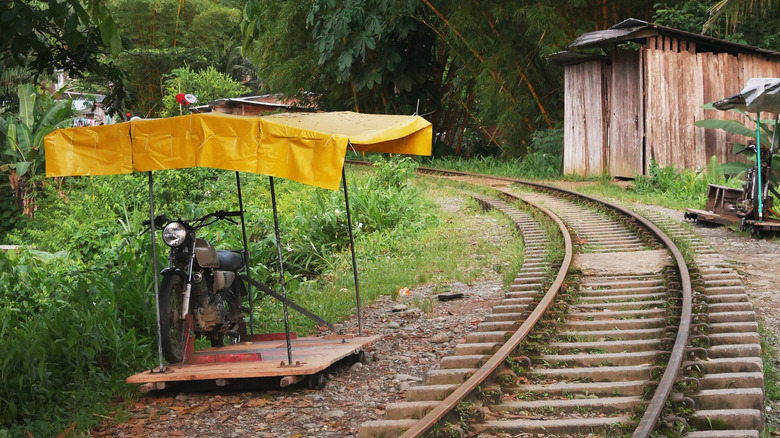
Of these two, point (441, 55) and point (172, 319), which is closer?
point (172, 319)

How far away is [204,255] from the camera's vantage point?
616 centimetres

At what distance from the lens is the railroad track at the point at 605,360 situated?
15.1ft

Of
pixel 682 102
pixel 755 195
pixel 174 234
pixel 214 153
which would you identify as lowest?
pixel 755 195

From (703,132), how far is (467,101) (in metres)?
12.1

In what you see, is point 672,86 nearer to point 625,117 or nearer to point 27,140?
point 625,117

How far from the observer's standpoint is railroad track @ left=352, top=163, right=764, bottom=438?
15.1 ft

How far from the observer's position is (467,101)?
2786 centimetres

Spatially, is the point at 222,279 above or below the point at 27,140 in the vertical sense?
below

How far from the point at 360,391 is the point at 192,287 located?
1517mm

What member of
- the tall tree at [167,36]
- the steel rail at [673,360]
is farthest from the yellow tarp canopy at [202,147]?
the tall tree at [167,36]

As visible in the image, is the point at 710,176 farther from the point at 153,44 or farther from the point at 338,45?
the point at 153,44

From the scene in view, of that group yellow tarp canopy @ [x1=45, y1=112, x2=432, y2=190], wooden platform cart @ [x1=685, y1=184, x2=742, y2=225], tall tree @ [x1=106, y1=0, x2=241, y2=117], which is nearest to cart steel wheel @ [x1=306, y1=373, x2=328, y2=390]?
yellow tarp canopy @ [x1=45, y1=112, x2=432, y2=190]

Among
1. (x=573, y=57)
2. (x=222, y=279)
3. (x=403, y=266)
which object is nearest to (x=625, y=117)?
(x=573, y=57)

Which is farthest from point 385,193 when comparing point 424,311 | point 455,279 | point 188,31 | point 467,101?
point 188,31
